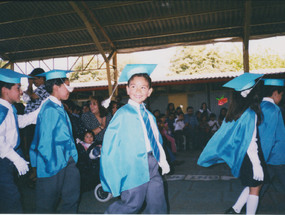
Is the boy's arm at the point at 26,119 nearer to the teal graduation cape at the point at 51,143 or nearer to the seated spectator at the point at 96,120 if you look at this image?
the teal graduation cape at the point at 51,143

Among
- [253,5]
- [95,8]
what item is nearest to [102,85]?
[95,8]

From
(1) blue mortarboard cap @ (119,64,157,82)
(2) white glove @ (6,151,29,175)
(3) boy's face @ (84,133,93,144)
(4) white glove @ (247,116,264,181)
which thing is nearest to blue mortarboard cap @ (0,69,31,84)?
(2) white glove @ (6,151,29,175)

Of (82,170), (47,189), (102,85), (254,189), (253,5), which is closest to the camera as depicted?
(47,189)

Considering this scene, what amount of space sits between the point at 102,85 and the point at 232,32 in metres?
7.17

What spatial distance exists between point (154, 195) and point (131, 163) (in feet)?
1.21

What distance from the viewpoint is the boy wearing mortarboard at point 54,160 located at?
2359mm

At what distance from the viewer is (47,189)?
237cm

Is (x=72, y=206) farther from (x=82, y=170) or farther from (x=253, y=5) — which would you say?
(x=253, y=5)

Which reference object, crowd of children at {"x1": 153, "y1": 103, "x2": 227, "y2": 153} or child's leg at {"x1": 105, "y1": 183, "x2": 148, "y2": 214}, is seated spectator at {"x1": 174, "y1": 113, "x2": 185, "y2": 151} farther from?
child's leg at {"x1": 105, "y1": 183, "x2": 148, "y2": 214}

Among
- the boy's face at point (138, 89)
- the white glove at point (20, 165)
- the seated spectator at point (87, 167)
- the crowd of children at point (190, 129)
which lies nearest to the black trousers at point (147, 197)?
the boy's face at point (138, 89)

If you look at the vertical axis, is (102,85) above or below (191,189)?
above

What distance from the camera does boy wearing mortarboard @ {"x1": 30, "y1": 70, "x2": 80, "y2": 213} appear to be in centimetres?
236

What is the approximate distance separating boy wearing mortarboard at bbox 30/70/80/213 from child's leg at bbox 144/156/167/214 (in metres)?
0.87

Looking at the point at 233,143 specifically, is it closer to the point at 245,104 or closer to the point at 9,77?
the point at 245,104
